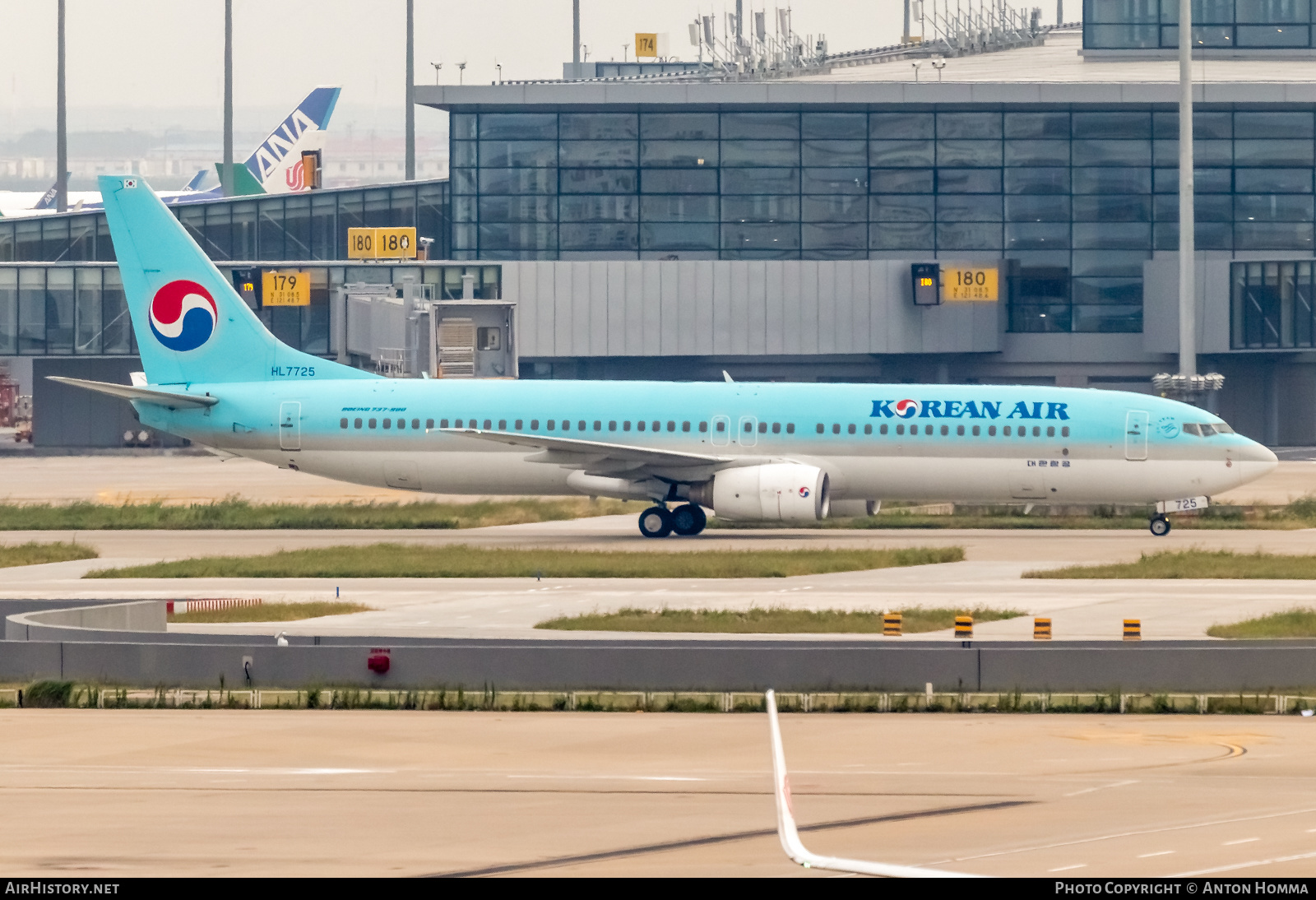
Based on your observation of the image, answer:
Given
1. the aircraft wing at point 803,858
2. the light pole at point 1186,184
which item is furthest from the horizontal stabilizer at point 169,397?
the aircraft wing at point 803,858

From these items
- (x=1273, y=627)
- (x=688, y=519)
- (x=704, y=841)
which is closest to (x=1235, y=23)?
(x=688, y=519)

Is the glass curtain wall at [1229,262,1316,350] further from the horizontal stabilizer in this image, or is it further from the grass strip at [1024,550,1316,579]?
the horizontal stabilizer

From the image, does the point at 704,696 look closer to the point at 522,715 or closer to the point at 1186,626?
the point at 522,715

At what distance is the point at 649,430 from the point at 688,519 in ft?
7.79

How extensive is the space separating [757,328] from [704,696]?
2242 inches

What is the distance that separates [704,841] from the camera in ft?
56.2

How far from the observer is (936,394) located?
48.3m

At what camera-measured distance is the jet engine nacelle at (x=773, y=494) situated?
46469mm

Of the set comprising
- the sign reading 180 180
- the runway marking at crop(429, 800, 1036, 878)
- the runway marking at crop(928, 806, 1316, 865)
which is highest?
the sign reading 180 180

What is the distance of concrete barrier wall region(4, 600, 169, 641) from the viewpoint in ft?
94.5

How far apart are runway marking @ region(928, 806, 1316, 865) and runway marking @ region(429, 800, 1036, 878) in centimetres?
162

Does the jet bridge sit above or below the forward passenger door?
above

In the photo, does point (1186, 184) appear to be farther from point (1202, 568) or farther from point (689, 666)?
point (689, 666)

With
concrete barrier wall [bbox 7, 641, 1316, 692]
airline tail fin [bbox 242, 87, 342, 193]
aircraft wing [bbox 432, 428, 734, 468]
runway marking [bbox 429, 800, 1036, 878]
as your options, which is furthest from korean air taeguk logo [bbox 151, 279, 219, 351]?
airline tail fin [bbox 242, 87, 342, 193]
